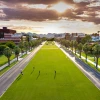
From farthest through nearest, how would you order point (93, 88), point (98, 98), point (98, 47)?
point (98, 47) < point (93, 88) < point (98, 98)

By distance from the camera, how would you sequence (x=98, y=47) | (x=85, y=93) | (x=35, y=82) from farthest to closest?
(x=98, y=47) → (x=35, y=82) → (x=85, y=93)

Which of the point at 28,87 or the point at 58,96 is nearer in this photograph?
the point at 58,96

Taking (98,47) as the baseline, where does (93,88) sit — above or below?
below

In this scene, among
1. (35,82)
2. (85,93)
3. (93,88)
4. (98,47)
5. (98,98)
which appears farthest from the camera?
(98,47)

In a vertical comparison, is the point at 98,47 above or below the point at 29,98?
above

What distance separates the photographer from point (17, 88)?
44.4 m

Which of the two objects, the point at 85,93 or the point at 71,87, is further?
the point at 71,87

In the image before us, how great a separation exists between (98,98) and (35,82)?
17351 mm

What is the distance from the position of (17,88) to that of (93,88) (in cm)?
1628

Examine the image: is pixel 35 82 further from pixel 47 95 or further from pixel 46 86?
pixel 47 95

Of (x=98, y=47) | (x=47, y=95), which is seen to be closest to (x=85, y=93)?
(x=47, y=95)

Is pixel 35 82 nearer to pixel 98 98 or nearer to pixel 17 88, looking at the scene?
pixel 17 88

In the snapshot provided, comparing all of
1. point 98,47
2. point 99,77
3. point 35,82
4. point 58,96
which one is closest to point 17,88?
point 35,82

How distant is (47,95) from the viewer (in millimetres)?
39531
